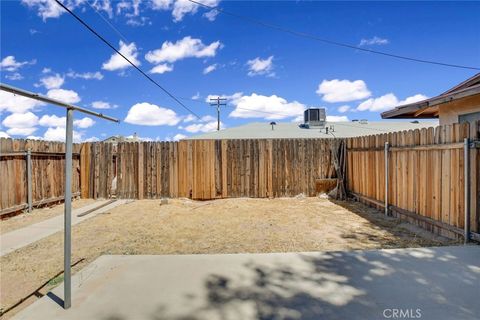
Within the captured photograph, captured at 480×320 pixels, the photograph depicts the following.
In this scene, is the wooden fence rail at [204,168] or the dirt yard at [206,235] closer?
the dirt yard at [206,235]

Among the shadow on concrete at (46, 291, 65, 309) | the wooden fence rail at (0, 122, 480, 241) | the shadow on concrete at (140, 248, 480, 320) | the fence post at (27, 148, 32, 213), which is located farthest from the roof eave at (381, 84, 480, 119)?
the fence post at (27, 148, 32, 213)

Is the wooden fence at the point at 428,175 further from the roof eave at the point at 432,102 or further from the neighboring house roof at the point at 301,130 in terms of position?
the neighboring house roof at the point at 301,130

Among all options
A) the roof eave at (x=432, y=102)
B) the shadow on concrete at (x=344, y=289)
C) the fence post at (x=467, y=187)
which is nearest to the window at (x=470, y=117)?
the roof eave at (x=432, y=102)

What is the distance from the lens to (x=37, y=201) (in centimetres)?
799

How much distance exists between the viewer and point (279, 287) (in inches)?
109

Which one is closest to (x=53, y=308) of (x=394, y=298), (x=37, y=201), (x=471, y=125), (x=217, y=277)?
(x=217, y=277)

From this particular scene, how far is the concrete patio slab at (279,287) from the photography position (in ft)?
7.76

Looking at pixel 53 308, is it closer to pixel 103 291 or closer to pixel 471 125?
pixel 103 291

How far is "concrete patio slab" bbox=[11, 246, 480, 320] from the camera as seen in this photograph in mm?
2365

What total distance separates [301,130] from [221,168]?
934cm

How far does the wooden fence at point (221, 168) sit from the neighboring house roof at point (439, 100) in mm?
2657

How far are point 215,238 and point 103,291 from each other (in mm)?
2624

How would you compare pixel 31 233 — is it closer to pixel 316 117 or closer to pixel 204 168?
pixel 204 168

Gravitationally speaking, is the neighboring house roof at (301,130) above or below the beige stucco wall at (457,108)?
above
